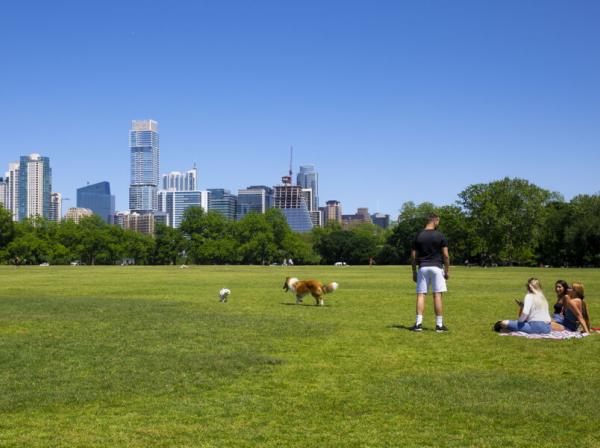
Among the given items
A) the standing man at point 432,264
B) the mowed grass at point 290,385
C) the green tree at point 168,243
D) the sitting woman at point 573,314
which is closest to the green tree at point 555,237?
the green tree at point 168,243

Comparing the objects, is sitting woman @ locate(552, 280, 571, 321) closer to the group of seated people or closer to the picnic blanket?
the group of seated people

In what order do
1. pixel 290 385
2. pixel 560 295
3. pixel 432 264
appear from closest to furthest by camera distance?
pixel 290 385 → pixel 432 264 → pixel 560 295

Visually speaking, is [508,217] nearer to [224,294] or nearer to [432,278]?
[224,294]

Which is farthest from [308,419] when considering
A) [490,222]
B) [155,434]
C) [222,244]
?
[222,244]

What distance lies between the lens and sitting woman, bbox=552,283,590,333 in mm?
13352

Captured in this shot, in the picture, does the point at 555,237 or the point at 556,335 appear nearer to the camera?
the point at 556,335

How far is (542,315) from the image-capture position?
13.1 meters

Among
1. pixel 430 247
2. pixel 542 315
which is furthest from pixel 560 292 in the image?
pixel 430 247

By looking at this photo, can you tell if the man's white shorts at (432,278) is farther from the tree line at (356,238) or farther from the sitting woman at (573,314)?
the tree line at (356,238)

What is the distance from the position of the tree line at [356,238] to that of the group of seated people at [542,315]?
263 feet

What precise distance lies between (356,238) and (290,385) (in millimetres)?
135671

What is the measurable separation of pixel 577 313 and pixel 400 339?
3.99 meters

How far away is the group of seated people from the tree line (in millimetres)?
80035

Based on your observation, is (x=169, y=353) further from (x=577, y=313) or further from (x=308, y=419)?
(x=577, y=313)
